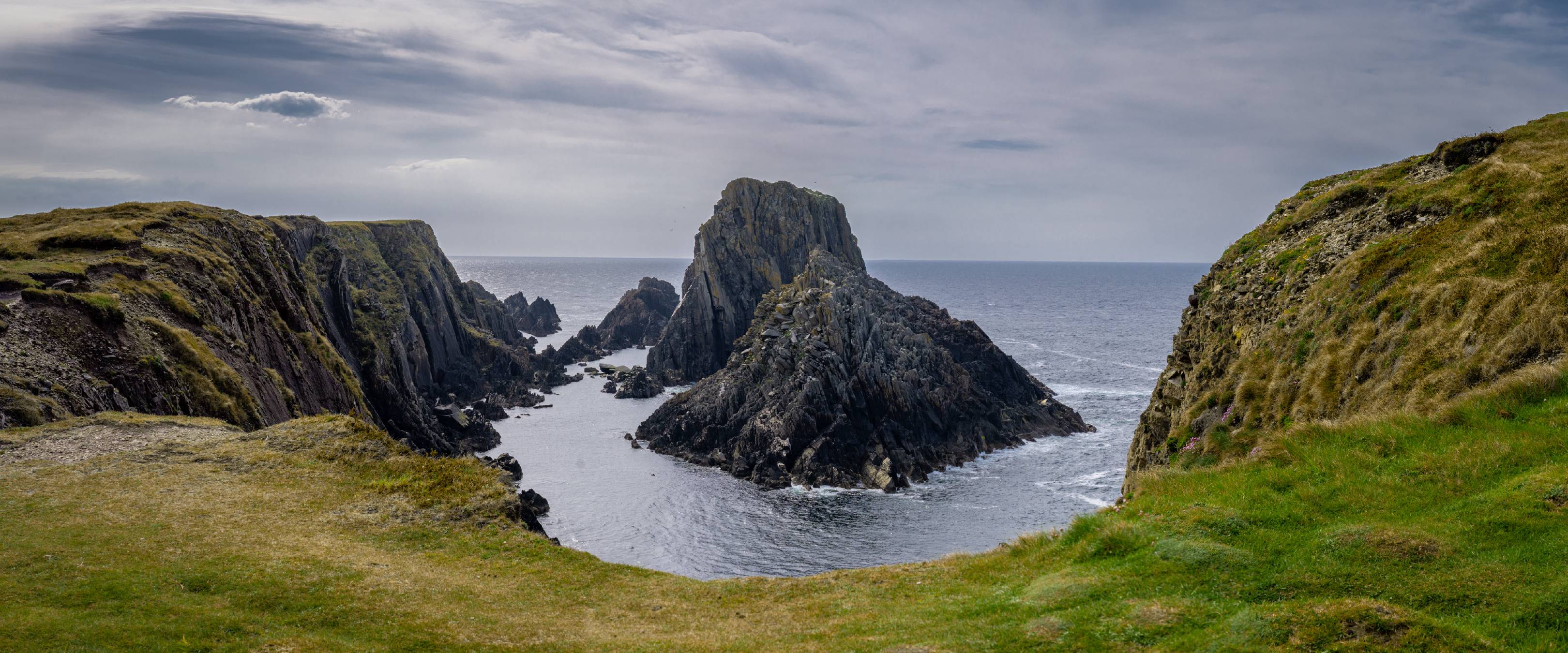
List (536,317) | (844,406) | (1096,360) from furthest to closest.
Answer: (536,317)
(1096,360)
(844,406)

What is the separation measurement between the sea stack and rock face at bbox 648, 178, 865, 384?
72.0ft

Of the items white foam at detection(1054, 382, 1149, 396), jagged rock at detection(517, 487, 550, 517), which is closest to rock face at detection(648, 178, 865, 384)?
white foam at detection(1054, 382, 1149, 396)

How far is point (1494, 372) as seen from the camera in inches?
681

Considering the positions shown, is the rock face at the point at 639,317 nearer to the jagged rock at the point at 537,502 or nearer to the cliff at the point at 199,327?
the cliff at the point at 199,327

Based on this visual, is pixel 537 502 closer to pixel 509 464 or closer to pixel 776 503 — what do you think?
pixel 509 464

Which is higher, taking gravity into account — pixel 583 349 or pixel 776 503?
pixel 583 349

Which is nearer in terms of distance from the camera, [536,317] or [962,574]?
[962,574]

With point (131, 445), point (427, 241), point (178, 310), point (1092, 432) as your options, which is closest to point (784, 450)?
point (1092, 432)

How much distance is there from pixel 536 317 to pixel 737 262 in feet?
245

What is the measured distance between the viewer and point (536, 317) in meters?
183

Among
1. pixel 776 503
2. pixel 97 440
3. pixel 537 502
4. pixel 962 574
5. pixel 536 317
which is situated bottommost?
pixel 776 503

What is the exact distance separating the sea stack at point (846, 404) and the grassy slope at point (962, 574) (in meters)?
46.9

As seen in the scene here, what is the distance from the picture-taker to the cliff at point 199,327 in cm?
3097

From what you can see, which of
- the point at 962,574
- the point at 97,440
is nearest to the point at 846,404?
the point at 962,574
